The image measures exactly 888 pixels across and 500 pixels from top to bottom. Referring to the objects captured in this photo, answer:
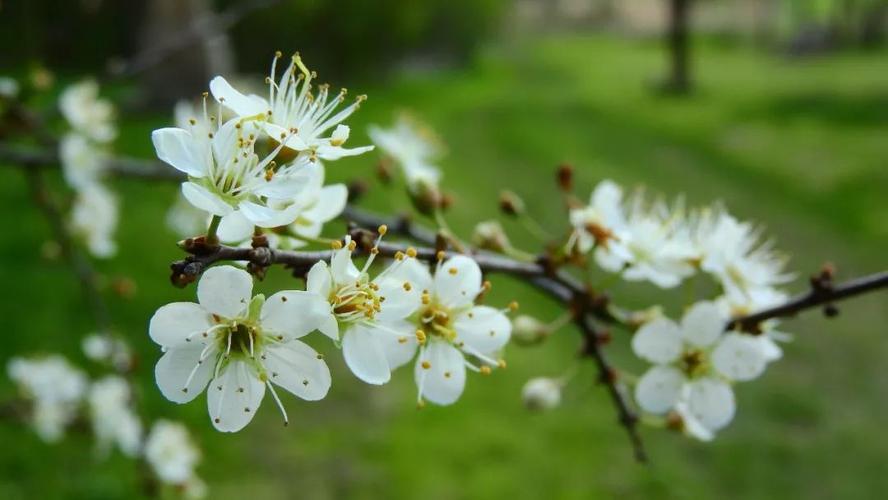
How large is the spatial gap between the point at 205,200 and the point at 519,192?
448 cm

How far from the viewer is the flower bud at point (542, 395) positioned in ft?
2.72

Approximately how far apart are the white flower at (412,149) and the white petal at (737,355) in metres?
0.28

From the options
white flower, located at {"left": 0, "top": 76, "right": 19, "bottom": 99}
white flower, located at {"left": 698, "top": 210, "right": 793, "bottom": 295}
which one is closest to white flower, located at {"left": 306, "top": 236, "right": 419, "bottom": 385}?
white flower, located at {"left": 698, "top": 210, "right": 793, "bottom": 295}

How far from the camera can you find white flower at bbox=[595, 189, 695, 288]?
74cm

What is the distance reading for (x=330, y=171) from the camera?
163 inches

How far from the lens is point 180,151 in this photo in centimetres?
51

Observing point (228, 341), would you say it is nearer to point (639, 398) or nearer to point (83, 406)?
point (639, 398)

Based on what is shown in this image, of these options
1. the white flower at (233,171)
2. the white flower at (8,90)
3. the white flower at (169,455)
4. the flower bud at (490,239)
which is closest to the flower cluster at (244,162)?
the white flower at (233,171)

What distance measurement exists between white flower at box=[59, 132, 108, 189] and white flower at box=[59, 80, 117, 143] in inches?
1.5

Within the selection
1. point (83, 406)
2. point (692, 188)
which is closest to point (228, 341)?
point (83, 406)

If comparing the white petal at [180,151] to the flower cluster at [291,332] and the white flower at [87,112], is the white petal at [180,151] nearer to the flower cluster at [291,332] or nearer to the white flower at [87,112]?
the flower cluster at [291,332]

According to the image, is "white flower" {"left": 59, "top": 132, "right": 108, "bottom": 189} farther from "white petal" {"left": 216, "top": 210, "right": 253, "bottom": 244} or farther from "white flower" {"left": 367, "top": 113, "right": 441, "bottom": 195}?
"white petal" {"left": 216, "top": 210, "right": 253, "bottom": 244}

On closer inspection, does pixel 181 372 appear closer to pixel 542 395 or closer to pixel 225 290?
pixel 225 290

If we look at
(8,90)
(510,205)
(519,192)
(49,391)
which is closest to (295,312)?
(510,205)
